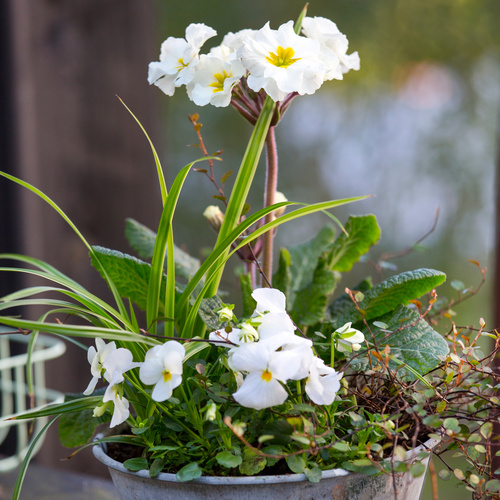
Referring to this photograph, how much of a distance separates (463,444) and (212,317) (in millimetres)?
297

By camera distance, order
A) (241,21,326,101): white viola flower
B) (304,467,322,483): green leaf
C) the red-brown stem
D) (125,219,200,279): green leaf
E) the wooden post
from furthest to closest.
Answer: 1. the wooden post
2. (125,219,200,279): green leaf
3. the red-brown stem
4. (241,21,326,101): white viola flower
5. (304,467,322,483): green leaf

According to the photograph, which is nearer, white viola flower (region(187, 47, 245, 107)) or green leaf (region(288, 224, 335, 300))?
white viola flower (region(187, 47, 245, 107))

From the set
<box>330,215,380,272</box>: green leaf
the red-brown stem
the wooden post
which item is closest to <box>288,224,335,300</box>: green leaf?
<box>330,215,380,272</box>: green leaf

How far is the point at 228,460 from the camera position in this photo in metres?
0.44

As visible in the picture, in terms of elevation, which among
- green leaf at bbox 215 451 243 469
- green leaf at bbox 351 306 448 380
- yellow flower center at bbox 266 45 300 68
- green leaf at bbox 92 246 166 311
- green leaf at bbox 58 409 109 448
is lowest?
green leaf at bbox 58 409 109 448

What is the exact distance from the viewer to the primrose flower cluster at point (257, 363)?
430 millimetres

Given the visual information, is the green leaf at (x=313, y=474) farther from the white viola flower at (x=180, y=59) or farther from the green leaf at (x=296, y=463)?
the white viola flower at (x=180, y=59)

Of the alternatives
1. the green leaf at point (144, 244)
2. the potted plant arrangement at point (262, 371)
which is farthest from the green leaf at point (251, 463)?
the green leaf at point (144, 244)

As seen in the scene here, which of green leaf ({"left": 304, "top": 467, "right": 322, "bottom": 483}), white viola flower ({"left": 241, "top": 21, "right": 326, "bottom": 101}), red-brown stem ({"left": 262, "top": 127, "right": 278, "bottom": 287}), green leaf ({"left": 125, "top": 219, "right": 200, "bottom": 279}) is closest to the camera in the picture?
green leaf ({"left": 304, "top": 467, "right": 322, "bottom": 483})

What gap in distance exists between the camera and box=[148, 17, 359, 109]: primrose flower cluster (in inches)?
21.2

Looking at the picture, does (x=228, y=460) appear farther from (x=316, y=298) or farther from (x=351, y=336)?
(x=316, y=298)

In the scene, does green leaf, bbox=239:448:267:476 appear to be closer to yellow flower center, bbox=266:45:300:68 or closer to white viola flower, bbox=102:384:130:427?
white viola flower, bbox=102:384:130:427

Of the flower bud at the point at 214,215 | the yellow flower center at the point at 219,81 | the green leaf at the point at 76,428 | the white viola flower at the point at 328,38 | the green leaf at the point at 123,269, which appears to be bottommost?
the green leaf at the point at 76,428

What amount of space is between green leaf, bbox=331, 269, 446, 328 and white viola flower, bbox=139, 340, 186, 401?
0.22 meters
